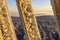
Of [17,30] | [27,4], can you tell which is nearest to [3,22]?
[27,4]

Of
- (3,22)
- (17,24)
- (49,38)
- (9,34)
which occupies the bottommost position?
(49,38)

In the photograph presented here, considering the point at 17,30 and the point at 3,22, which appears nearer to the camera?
the point at 3,22

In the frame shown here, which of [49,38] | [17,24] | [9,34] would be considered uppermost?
[9,34]

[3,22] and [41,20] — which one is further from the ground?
[3,22]

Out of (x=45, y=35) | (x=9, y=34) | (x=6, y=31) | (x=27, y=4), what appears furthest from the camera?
(x=45, y=35)

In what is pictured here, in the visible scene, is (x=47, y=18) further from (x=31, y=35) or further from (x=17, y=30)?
(x=31, y=35)

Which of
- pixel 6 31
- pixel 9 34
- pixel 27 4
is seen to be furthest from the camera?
pixel 27 4

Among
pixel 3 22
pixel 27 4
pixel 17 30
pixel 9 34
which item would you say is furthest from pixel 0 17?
pixel 17 30

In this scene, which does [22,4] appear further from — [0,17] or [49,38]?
[49,38]

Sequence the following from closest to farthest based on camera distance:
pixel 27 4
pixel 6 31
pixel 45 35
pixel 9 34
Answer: pixel 6 31
pixel 9 34
pixel 27 4
pixel 45 35
